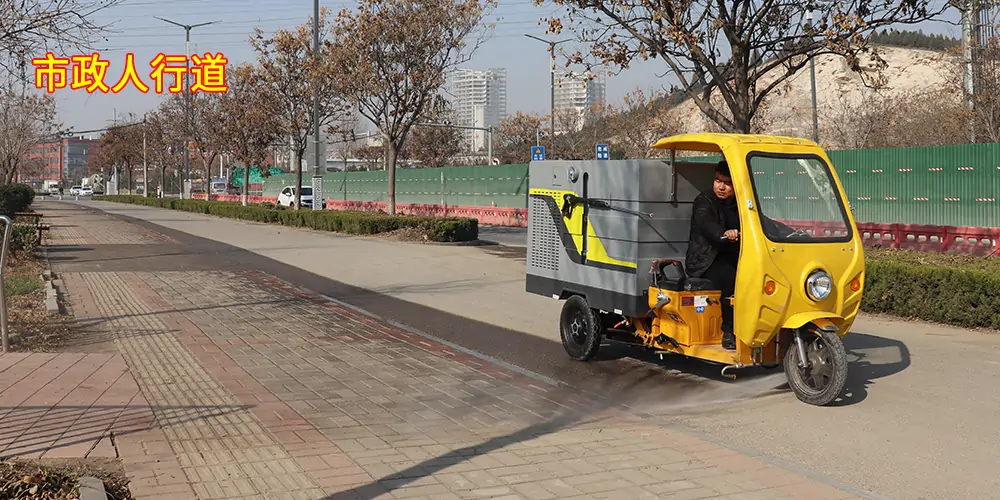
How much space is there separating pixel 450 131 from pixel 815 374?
62.0 m

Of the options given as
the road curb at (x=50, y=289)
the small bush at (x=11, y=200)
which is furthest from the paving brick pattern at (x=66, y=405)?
the small bush at (x=11, y=200)

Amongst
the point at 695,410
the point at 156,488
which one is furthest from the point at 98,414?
the point at 695,410

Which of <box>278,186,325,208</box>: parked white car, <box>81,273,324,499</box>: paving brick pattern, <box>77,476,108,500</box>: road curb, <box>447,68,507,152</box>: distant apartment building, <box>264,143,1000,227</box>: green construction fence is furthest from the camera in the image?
<box>447,68,507,152</box>: distant apartment building

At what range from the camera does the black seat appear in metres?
8.05

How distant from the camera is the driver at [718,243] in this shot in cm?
800

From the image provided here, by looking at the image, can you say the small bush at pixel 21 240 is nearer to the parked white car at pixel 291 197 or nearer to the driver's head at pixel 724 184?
the driver's head at pixel 724 184

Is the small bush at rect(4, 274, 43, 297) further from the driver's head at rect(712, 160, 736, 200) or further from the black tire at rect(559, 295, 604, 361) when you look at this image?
the driver's head at rect(712, 160, 736, 200)

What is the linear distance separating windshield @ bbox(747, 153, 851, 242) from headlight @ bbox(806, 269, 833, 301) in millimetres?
279

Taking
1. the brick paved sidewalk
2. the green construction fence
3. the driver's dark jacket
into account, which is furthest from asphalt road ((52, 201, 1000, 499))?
the green construction fence

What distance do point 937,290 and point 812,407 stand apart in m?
4.88

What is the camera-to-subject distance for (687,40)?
601 inches

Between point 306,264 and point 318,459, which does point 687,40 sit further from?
point 318,459

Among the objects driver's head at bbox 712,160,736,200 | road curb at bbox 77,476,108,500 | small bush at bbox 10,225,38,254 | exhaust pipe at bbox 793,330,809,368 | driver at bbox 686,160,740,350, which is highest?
driver's head at bbox 712,160,736,200

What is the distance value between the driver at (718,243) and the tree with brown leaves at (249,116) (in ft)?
109
